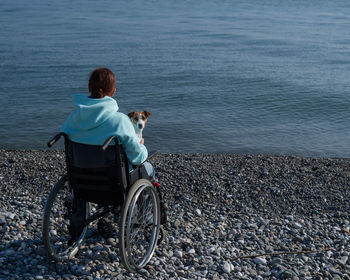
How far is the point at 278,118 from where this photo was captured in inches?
650

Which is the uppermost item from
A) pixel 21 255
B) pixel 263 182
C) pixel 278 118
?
pixel 21 255

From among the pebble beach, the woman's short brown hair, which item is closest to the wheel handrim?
the pebble beach

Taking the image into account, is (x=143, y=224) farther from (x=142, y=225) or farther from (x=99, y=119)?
(x=99, y=119)

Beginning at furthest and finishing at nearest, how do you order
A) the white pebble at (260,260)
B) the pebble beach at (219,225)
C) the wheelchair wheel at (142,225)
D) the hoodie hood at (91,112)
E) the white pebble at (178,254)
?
the white pebble at (260,260) → the white pebble at (178,254) → the pebble beach at (219,225) → the wheelchair wheel at (142,225) → the hoodie hood at (91,112)

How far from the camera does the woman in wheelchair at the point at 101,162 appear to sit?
13.2 ft

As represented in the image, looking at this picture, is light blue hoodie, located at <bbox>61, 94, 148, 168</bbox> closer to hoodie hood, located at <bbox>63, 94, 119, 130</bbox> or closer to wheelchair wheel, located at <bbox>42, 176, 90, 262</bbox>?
hoodie hood, located at <bbox>63, 94, 119, 130</bbox>

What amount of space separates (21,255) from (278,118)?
1330cm

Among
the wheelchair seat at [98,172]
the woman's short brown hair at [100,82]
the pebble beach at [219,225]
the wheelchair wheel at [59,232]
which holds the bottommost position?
the pebble beach at [219,225]

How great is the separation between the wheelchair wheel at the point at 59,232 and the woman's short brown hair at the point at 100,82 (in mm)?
963

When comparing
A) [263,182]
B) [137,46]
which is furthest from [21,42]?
[263,182]

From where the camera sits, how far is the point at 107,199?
14.2 feet

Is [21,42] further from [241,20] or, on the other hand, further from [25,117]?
[241,20]

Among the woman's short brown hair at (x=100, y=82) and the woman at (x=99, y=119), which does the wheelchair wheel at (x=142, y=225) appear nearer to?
the woman at (x=99, y=119)

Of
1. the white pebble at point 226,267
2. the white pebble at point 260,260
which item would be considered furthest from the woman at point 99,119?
the white pebble at point 260,260
